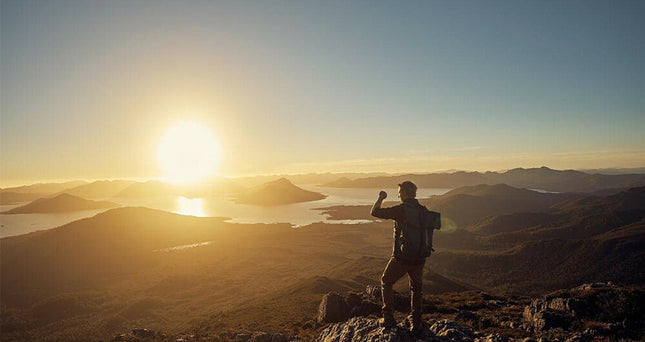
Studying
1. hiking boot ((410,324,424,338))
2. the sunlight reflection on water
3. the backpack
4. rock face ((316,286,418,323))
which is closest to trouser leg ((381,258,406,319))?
the backpack

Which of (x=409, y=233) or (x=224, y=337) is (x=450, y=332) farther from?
(x=224, y=337)

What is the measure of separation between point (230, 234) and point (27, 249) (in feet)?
223

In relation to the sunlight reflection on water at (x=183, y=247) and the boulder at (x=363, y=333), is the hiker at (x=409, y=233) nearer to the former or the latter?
the boulder at (x=363, y=333)

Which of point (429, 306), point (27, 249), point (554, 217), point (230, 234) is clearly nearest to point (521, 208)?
point (554, 217)

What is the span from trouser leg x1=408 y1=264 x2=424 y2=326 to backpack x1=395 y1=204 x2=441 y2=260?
1.33ft

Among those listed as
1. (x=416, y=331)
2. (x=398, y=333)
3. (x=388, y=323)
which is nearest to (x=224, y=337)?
(x=388, y=323)

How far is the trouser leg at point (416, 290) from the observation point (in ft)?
25.9

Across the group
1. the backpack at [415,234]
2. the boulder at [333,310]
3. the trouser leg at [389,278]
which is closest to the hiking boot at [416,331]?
the trouser leg at [389,278]

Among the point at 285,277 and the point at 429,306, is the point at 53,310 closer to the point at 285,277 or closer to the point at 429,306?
the point at 285,277

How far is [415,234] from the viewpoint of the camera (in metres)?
7.67

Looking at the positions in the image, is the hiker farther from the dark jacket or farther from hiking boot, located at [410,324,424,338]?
hiking boot, located at [410,324,424,338]

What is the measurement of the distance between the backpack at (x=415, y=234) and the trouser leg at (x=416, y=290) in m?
0.40

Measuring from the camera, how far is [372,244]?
119625 millimetres

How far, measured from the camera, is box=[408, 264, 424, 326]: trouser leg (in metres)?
7.89
